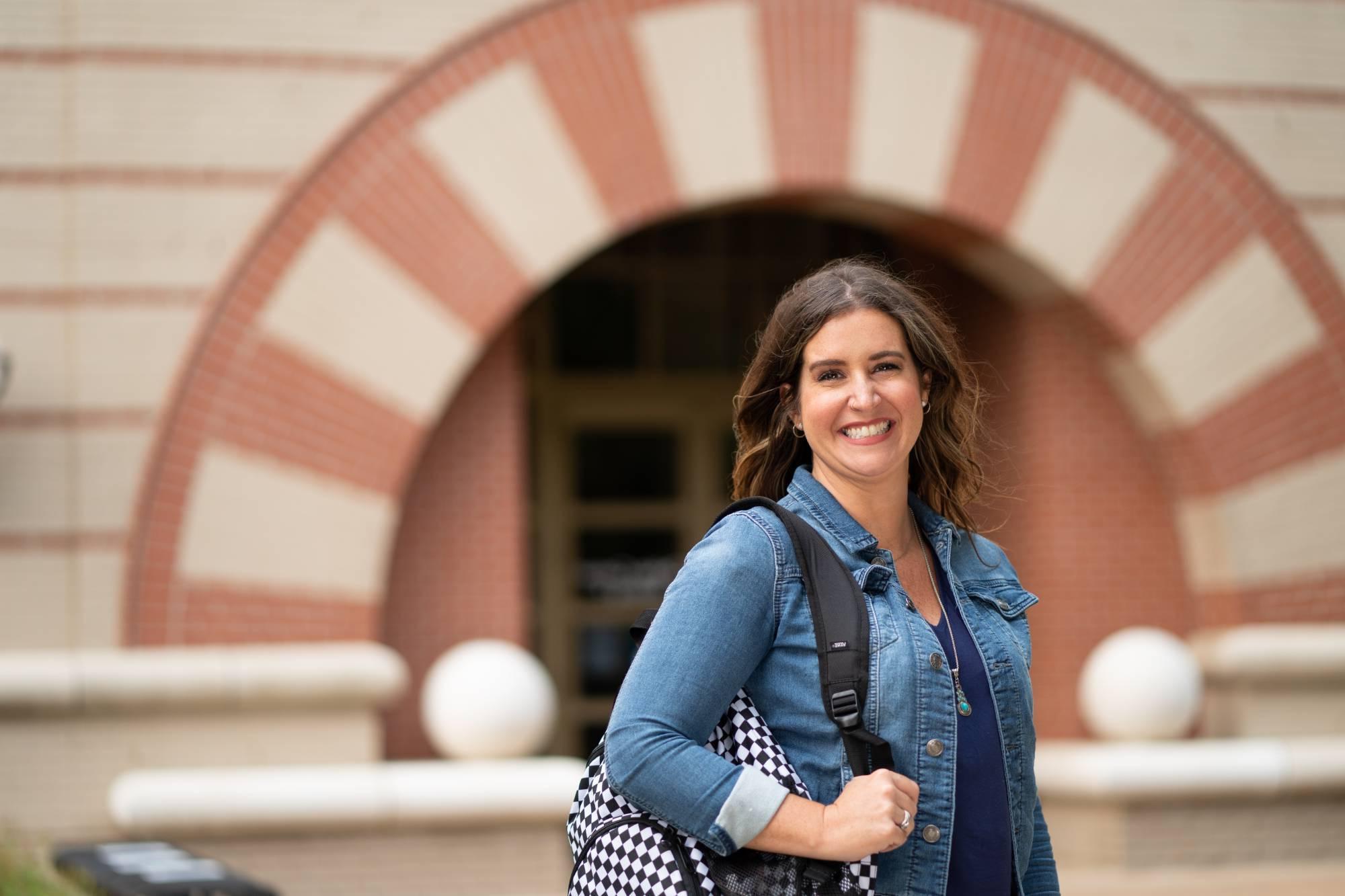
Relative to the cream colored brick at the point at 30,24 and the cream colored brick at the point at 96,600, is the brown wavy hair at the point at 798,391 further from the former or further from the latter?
the cream colored brick at the point at 30,24

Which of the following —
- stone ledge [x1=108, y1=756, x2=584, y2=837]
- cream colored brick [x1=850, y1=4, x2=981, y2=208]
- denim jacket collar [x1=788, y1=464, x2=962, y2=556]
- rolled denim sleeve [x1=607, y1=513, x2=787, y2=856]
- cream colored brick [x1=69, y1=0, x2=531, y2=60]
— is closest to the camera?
rolled denim sleeve [x1=607, y1=513, x2=787, y2=856]

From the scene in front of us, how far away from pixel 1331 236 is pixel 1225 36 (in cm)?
110

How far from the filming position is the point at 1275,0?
25.5 ft

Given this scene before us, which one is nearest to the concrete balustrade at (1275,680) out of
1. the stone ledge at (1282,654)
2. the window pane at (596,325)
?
the stone ledge at (1282,654)

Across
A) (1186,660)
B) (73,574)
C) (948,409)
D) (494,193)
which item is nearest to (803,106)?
(494,193)

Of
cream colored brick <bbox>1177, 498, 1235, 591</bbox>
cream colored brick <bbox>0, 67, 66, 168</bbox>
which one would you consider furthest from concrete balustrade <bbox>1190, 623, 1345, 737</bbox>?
cream colored brick <bbox>0, 67, 66, 168</bbox>

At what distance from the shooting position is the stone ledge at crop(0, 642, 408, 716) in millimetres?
6320

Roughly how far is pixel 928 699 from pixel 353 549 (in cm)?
466

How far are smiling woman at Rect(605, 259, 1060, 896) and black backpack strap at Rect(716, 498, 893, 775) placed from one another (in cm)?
1

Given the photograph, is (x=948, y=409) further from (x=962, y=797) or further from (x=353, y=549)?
(x=353, y=549)

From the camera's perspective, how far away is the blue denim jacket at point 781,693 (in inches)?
85.3

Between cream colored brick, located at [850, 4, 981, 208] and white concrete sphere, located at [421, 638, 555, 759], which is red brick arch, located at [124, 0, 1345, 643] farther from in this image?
white concrete sphere, located at [421, 638, 555, 759]

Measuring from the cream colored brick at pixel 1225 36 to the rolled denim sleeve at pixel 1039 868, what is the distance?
559 cm

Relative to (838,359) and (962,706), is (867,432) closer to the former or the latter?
(838,359)
